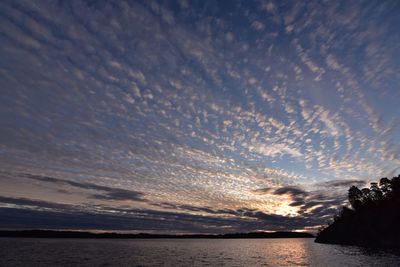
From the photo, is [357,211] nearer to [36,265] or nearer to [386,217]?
[386,217]

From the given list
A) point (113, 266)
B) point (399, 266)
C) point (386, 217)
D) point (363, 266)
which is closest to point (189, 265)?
point (113, 266)

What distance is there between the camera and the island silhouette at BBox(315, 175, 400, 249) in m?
140

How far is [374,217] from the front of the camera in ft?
505

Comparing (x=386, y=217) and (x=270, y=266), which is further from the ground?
(x=386, y=217)

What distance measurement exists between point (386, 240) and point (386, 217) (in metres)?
11.4

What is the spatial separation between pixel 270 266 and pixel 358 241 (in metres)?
125

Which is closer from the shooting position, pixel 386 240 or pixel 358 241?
pixel 386 240

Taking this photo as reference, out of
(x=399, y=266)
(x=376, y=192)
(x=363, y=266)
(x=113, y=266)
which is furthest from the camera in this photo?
(x=376, y=192)

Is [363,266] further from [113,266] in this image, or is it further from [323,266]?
[113,266]

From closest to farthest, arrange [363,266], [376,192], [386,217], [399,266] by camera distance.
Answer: [399,266], [363,266], [386,217], [376,192]

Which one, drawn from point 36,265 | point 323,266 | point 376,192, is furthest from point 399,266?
point 376,192

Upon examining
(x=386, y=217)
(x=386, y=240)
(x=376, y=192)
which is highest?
(x=376, y=192)

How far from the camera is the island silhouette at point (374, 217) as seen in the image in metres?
140

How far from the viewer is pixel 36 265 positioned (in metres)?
75.3
